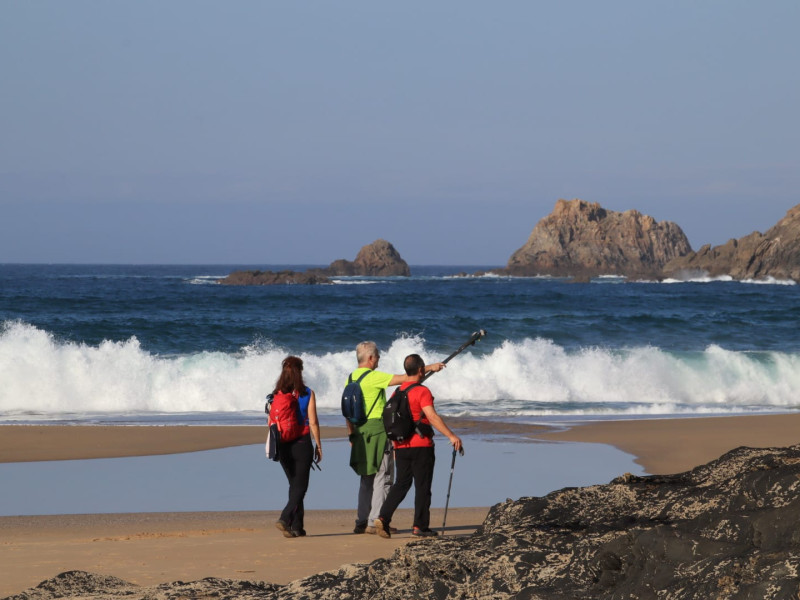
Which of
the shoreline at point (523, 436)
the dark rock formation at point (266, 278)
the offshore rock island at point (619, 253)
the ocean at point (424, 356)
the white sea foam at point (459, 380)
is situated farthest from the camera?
the offshore rock island at point (619, 253)

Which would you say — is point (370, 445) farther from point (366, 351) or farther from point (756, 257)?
point (756, 257)

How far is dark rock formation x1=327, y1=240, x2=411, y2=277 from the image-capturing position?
126 meters

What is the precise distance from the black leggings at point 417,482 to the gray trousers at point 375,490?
263 mm

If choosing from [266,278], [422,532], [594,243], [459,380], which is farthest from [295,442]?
[594,243]

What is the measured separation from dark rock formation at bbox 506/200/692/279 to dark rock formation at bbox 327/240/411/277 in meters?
18.3

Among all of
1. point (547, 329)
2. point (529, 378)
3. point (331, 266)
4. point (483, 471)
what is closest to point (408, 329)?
point (547, 329)

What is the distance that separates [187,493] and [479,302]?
44958mm

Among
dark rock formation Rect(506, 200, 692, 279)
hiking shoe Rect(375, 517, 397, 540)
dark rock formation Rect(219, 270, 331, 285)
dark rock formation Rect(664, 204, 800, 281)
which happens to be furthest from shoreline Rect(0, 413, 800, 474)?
dark rock formation Rect(506, 200, 692, 279)

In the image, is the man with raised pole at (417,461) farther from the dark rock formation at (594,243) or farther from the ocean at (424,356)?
the dark rock formation at (594,243)

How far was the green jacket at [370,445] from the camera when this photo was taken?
24.7 feet

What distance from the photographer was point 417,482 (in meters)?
7.29

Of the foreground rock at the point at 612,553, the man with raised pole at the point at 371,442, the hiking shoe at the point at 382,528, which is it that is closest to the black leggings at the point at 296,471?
the man with raised pole at the point at 371,442

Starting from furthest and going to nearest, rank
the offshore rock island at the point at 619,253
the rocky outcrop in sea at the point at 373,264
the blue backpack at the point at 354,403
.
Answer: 1. the rocky outcrop in sea at the point at 373,264
2. the offshore rock island at the point at 619,253
3. the blue backpack at the point at 354,403

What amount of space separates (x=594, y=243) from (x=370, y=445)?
14364cm
